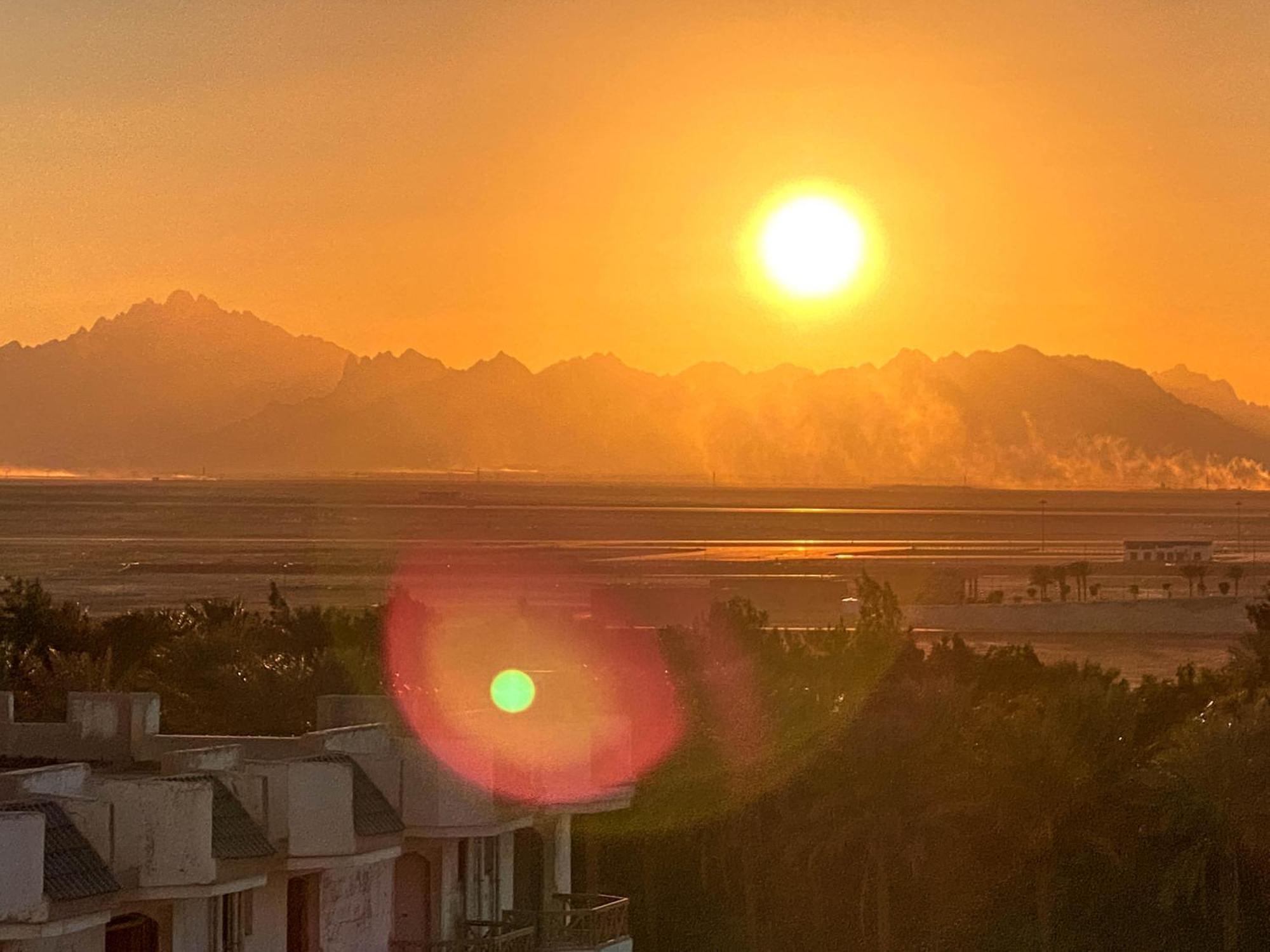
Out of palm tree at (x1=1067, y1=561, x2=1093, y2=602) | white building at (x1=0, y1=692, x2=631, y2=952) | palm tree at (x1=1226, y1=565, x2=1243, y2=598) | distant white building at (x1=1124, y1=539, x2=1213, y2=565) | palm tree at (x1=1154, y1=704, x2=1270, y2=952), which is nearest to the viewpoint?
white building at (x1=0, y1=692, x2=631, y2=952)

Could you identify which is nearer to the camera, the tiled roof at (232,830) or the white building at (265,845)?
the white building at (265,845)

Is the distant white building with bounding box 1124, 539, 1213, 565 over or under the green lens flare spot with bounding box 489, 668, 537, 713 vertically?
over

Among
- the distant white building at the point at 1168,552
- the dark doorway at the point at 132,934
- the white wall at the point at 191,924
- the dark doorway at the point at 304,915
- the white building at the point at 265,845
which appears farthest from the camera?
the distant white building at the point at 1168,552

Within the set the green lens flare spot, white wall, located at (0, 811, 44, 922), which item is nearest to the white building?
white wall, located at (0, 811, 44, 922)

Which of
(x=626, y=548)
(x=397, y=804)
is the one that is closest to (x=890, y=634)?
(x=397, y=804)

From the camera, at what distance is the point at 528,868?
29.1 metres

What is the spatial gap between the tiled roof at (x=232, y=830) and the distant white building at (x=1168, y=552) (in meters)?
132

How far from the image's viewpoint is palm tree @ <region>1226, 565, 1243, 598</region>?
116 m

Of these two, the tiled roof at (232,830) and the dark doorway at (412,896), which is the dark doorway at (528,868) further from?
the tiled roof at (232,830)

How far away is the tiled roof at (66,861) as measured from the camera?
13430 millimetres

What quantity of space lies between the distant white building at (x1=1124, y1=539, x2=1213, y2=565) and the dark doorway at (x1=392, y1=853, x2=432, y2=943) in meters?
130

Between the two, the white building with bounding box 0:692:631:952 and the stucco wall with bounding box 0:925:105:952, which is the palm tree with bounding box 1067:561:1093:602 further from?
the stucco wall with bounding box 0:925:105:952

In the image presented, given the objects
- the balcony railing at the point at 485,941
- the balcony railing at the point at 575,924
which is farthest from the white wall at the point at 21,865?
the balcony railing at the point at 575,924

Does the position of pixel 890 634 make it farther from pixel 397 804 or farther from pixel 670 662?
pixel 397 804
